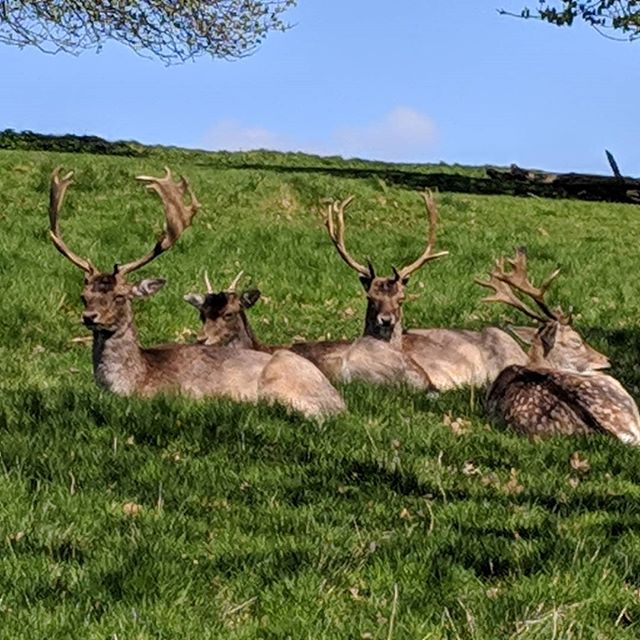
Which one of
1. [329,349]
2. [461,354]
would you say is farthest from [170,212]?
[461,354]

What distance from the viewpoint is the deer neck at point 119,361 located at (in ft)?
33.9

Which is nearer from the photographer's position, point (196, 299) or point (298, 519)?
point (298, 519)

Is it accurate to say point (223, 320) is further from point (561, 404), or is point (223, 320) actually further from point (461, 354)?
point (561, 404)

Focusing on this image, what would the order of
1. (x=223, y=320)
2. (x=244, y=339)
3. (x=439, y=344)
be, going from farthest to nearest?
1. (x=439, y=344)
2. (x=244, y=339)
3. (x=223, y=320)

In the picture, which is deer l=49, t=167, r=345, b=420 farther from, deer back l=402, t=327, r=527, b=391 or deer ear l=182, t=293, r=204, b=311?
deer back l=402, t=327, r=527, b=391

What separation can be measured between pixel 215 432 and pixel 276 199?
17.6 m

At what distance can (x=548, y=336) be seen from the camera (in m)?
11.3

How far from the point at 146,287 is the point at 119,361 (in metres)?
0.74

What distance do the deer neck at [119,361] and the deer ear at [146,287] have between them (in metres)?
0.31

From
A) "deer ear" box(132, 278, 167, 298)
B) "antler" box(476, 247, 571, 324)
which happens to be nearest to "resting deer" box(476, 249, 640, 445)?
"antler" box(476, 247, 571, 324)

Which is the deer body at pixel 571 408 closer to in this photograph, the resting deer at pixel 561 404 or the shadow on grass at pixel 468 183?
the resting deer at pixel 561 404

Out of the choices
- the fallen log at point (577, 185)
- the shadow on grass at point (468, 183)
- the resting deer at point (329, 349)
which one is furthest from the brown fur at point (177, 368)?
the fallen log at point (577, 185)

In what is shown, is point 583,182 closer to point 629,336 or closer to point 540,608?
point 629,336

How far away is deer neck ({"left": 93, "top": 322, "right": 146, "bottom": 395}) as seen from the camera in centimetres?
1033
